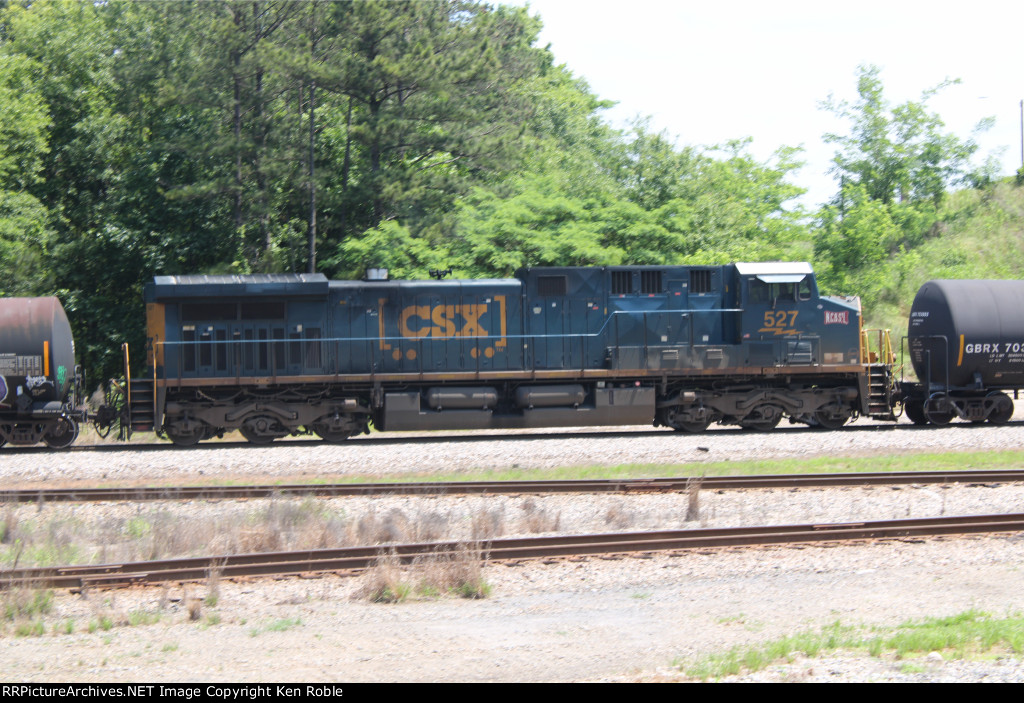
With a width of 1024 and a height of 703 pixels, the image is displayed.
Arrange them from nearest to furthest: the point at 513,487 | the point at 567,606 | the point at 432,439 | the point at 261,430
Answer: the point at 567,606
the point at 513,487
the point at 261,430
the point at 432,439

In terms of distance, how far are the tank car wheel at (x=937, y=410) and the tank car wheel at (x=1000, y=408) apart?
94 cm

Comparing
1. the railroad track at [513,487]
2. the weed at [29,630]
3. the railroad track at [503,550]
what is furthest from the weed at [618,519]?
the weed at [29,630]

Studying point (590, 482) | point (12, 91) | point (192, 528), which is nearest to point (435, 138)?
point (12, 91)

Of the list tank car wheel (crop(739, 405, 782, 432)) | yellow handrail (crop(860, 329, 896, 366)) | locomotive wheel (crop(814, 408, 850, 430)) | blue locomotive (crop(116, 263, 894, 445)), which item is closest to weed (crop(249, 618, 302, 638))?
blue locomotive (crop(116, 263, 894, 445))

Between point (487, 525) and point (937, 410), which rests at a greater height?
point (937, 410)

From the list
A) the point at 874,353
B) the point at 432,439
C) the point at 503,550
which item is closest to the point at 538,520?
the point at 503,550

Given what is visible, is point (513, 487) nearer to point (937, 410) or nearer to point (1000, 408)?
point (937, 410)

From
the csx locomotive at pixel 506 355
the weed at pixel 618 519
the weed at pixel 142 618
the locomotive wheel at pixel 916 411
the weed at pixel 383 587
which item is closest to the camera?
the weed at pixel 142 618

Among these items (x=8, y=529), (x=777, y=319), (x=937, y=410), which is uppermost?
(x=777, y=319)

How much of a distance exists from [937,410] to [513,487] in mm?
11813

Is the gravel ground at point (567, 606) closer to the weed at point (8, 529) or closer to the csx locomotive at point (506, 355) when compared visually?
the weed at point (8, 529)

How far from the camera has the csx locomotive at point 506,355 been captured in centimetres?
1833

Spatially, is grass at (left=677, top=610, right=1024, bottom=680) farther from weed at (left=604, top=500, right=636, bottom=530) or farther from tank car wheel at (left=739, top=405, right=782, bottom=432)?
tank car wheel at (left=739, top=405, right=782, bottom=432)

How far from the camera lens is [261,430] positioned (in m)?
18.4
